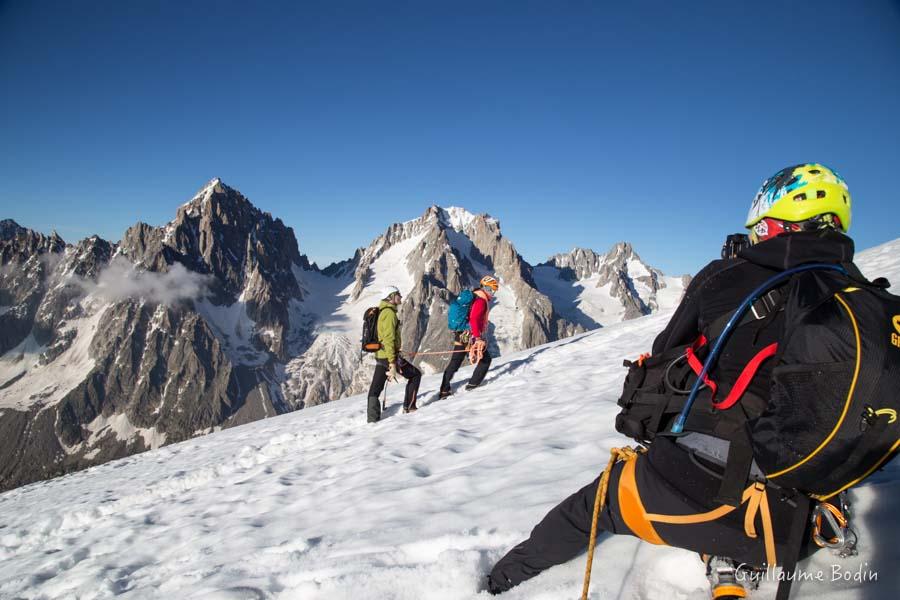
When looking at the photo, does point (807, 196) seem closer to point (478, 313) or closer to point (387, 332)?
point (387, 332)

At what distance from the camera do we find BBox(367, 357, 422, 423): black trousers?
12.2 meters

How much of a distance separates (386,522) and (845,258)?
17.5ft

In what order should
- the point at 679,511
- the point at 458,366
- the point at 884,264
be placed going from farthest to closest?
the point at 884,264
the point at 458,366
the point at 679,511

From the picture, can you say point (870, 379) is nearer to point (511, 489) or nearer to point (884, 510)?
point (884, 510)

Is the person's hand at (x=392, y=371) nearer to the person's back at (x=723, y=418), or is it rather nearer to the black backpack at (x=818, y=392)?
the person's back at (x=723, y=418)

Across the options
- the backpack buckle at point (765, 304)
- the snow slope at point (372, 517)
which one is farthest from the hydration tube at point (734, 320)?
the snow slope at point (372, 517)

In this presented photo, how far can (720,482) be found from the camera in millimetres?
2607

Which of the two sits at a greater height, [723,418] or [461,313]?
[461,313]

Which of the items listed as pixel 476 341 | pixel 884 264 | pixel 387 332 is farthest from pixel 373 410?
pixel 884 264

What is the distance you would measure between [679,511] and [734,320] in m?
1.22

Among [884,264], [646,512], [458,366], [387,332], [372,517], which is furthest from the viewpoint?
[884,264]

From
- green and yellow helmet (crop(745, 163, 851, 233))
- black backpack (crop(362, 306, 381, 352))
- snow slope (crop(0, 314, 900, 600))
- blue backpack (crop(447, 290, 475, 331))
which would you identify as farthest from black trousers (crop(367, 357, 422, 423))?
green and yellow helmet (crop(745, 163, 851, 233))

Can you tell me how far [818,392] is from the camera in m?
2.24

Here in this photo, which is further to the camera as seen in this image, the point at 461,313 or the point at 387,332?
the point at 461,313
